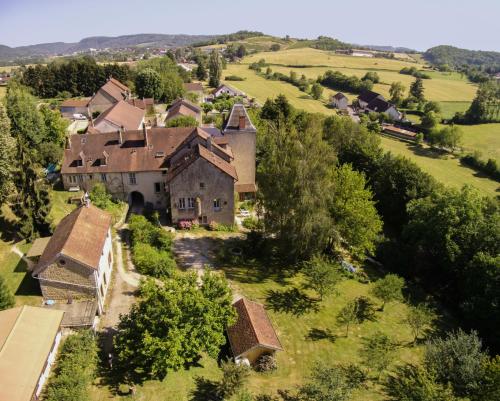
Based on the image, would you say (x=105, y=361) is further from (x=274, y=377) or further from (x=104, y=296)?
(x=274, y=377)

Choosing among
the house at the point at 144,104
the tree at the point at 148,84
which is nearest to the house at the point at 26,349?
the house at the point at 144,104

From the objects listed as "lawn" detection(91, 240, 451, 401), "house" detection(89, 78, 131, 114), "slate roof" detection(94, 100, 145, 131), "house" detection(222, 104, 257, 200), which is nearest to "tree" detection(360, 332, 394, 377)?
"lawn" detection(91, 240, 451, 401)

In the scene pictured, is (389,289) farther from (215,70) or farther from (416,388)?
(215,70)

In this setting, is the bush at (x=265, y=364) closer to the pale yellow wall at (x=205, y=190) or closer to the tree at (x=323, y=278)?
the tree at (x=323, y=278)

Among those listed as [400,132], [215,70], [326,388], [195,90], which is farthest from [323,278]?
[215,70]

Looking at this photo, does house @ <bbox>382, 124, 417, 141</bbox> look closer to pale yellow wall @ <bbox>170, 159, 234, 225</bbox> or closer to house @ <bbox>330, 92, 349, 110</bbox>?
house @ <bbox>330, 92, 349, 110</bbox>

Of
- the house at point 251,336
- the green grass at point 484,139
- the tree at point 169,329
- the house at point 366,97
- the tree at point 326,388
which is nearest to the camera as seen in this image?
the tree at point 326,388
